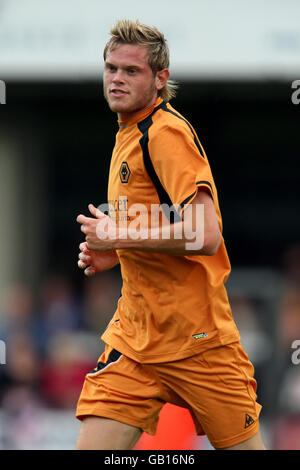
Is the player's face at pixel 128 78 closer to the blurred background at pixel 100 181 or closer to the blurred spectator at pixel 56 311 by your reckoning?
the blurred background at pixel 100 181

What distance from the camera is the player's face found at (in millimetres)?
4168

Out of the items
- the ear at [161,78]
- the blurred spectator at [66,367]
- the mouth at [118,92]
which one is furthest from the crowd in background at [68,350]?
the mouth at [118,92]

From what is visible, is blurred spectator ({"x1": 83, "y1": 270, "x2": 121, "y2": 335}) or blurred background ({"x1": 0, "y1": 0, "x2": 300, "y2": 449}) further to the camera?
blurred spectator ({"x1": 83, "y1": 270, "x2": 121, "y2": 335})

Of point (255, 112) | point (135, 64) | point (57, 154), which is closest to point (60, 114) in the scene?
point (57, 154)

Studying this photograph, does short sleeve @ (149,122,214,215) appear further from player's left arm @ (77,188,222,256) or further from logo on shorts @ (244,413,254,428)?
logo on shorts @ (244,413,254,428)

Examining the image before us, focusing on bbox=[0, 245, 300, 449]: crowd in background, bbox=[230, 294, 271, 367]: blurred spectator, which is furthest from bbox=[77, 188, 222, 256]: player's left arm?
bbox=[230, 294, 271, 367]: blurred spectator

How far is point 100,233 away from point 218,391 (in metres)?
1.01

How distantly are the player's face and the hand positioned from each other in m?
0.57

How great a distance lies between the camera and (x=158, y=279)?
4.28 meters

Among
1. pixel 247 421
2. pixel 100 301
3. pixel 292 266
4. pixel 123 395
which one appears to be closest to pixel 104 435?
pixel 123 395

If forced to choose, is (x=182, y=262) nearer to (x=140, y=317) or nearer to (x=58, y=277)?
(x=140, y=317)

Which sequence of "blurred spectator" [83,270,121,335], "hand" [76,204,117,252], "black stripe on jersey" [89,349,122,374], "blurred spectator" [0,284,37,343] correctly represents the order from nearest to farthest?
"hand" [76,204,117,252] → "black stripe on jersey" [89,349,122,374] → "blurred spectator" [0,284,37,343] → "blurred spectator" [83,270,121,335]

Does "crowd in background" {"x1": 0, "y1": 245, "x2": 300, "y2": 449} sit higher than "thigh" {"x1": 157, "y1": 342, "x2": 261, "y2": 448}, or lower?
lower

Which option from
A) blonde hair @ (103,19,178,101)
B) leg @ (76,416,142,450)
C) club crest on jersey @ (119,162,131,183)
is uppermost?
blonde hair @ (103,19,178,101)
